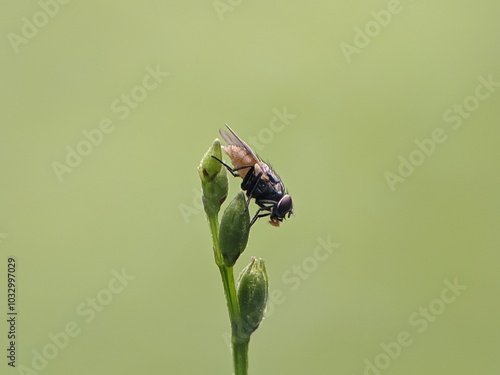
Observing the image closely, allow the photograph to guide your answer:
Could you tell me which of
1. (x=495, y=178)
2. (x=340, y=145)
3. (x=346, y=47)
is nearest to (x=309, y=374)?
(x=340, y=145)

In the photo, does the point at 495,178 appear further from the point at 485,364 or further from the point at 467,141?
the point at 485,364

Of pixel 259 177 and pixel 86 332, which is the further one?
pixel 86 332

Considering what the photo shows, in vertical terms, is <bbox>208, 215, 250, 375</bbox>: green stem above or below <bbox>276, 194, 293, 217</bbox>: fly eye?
below
